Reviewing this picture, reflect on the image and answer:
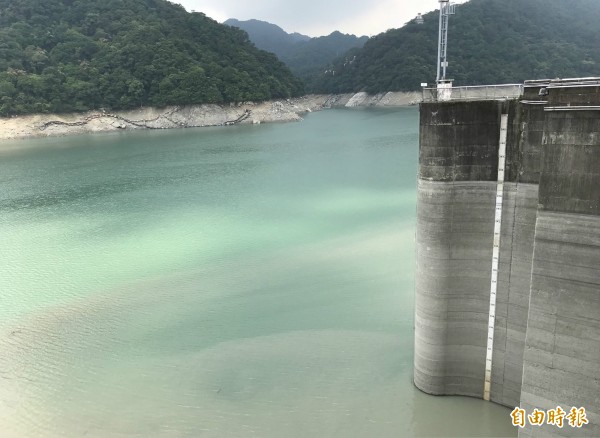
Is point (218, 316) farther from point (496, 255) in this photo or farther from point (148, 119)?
point (148, 119)

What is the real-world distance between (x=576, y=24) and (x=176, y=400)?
16916 centimetres

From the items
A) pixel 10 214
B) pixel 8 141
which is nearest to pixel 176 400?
pixel 10 214

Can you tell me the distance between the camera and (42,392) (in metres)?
11.1

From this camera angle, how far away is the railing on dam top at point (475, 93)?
8.12 m

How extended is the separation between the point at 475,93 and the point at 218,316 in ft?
32.3

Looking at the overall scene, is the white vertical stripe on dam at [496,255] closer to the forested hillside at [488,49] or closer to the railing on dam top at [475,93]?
the railing on dam top at [475,93]

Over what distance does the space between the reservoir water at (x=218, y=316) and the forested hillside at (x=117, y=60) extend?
5726 centimetres

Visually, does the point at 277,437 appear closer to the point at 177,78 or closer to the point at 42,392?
the point at 42,392

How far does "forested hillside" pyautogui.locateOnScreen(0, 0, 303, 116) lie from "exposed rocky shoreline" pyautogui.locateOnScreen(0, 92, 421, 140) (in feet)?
5.06

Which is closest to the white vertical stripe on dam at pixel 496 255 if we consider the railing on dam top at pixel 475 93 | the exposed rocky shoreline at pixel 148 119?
the railing on dam top at pixel 475 93

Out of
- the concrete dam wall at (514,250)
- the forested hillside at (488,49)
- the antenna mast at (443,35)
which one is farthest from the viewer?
A: the forested hillside at (488,49)

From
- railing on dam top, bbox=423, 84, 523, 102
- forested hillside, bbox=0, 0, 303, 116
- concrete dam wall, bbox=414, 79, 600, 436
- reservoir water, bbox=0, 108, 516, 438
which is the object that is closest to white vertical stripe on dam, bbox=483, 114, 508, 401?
concrete dam wall, bbox=414, 79, 600, 436

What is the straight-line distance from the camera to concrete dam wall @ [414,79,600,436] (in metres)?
6.71

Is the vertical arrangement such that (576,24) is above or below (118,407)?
above
